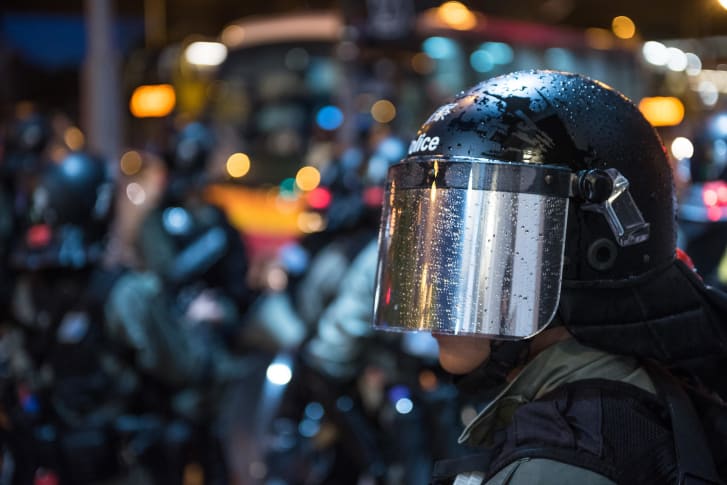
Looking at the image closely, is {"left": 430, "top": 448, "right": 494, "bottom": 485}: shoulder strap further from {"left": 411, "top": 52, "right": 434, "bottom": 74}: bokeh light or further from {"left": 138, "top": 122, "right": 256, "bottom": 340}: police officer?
{"left": 411, "top": 52, "right": 434, "bottom": 74}: bokeh light

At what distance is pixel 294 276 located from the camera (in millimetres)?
6805

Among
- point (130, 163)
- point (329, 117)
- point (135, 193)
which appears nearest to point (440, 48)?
point (329, 117)

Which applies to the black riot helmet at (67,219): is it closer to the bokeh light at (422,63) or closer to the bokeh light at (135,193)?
the bokeh light at (135,193)

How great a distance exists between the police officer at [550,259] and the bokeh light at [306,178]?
9841 mm

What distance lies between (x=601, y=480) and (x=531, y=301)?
39cm

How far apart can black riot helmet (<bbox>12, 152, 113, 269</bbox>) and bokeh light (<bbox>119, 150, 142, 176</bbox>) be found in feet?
22.6

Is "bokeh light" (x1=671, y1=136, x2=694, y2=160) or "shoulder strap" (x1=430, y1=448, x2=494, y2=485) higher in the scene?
"bokeh light" (x1=671, y1=136, x2=694, y2=160)

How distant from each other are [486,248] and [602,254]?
0.21 m

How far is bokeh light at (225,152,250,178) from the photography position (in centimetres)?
1259

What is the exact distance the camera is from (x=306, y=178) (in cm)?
1219

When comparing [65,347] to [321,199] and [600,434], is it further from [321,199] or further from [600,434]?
[600,434]

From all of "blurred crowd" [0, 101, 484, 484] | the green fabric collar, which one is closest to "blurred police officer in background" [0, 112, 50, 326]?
"blurred crowd" [0, 101, 484, 484]

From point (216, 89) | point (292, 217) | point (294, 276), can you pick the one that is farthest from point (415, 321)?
point (216, 89)

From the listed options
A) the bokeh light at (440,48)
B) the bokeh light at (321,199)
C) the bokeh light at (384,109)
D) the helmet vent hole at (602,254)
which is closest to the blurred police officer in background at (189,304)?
the bokeh light at (321,199)
